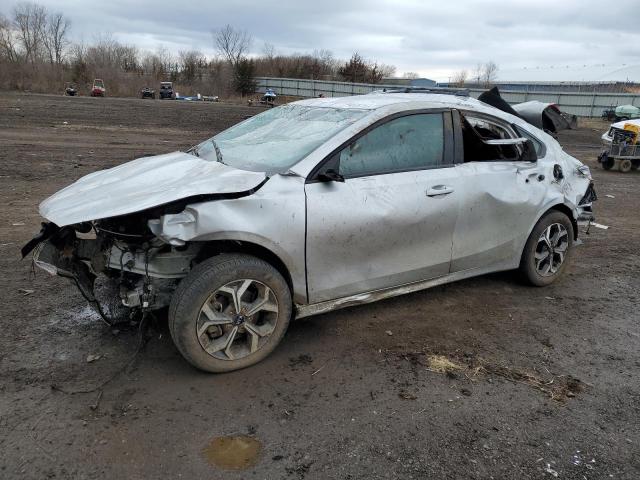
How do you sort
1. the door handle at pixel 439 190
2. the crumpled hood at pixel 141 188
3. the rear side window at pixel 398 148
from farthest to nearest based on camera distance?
the door handle at pixel 439 190
the rear side window at pixel 398 148
the crumpled hood at pixel 141 188

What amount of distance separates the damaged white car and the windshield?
0.02 metres

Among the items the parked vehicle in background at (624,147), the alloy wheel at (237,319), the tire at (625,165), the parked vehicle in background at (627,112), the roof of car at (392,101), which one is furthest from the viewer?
the parked vehicle in background at (627,112)

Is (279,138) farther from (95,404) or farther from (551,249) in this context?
(551,249)

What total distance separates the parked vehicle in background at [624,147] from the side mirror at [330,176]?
12.4m

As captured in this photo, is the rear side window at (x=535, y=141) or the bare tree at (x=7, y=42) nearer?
the rear side window at (x=535, y=141)

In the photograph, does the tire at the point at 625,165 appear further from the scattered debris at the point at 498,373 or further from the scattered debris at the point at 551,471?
the scattered debris at the point at 551,471

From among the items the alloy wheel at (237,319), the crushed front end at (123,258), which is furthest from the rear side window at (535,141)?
the crushed front end at (123,258)

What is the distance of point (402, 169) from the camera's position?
3.73 m

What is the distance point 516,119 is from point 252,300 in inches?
121

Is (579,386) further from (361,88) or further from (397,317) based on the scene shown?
(361,88)

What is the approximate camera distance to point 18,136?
14102 mm

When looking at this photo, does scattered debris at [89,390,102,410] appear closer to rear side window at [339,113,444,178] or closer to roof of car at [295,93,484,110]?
rear side window at [339,113,444,178]

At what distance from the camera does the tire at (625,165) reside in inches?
516

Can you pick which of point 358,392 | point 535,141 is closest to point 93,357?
point 358,392
